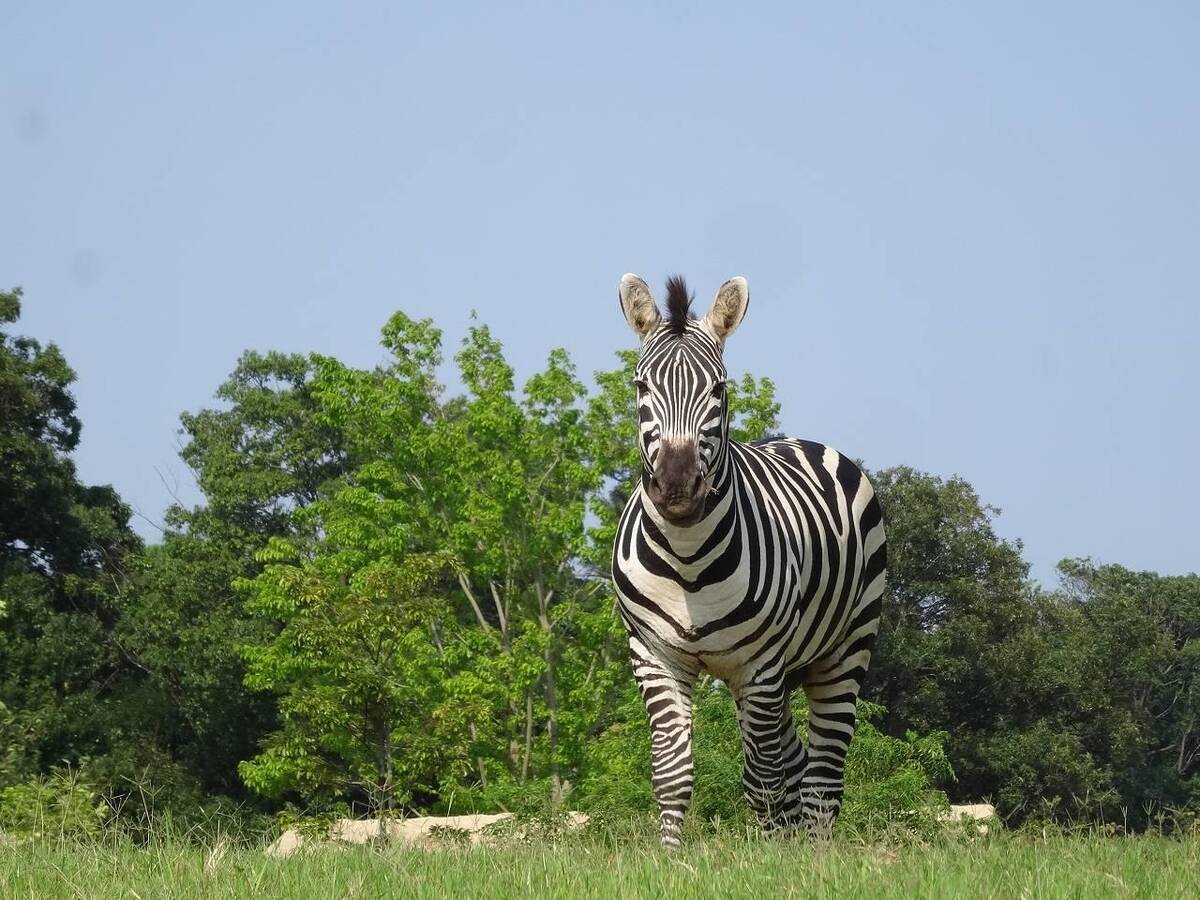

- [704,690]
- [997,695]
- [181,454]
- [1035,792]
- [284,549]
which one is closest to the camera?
[704,690]

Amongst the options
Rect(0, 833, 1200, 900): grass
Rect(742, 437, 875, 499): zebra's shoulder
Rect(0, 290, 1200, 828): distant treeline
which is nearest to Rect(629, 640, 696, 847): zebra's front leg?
Rect(0, 833, 1200, 900): grass

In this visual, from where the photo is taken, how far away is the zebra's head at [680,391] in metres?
7.49

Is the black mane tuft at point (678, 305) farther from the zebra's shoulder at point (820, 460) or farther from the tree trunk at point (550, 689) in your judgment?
the tree trunk at point (550, 689)

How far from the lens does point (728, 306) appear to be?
834 centimetres

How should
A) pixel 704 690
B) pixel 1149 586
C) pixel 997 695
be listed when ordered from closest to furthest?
pixel 704 690, pixel 997 695, pixel 1149 586

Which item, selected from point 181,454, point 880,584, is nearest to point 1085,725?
point 181,454

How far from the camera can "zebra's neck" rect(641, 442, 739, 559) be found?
789cm

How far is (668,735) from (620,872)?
2.56m

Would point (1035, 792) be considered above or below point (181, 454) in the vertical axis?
below

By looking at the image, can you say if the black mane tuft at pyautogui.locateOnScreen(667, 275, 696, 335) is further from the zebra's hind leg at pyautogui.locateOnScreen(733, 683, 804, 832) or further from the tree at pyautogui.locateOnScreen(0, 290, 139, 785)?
the tree at pyautogui.locateOnScreen(0, 290, 139, 785)

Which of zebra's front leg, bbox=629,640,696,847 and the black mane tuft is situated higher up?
the black mane tuft

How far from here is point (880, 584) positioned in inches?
407

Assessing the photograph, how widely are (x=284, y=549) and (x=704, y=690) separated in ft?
45.4

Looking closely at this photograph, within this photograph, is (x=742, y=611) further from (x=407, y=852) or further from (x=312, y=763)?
(x=312, y=763)
